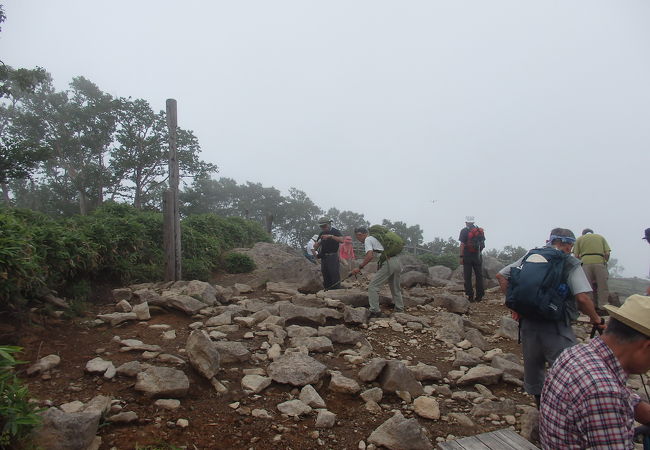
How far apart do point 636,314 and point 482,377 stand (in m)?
2.87

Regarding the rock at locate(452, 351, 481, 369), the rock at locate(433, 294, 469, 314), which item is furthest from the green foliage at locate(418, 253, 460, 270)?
the rock at locate(452, 351, 481, 369)

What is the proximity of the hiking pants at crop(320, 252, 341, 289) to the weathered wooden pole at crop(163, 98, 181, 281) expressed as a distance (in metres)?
2.94

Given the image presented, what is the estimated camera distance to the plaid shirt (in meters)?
1.57

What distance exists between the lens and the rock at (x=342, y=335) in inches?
197

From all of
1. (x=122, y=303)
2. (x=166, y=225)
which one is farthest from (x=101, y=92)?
(x=122, y=303)

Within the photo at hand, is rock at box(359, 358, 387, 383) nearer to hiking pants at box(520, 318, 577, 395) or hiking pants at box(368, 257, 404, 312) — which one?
hiking pants at box(520, 318, 577, 395)

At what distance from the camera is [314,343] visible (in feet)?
15.4

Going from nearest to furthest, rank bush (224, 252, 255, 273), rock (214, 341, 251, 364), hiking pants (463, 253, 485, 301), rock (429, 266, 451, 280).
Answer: rock (214, 341, 251, 364) < hiking pants (463, 253, 485, 301) < bush (224, 252, 255, 273) < rock (429, 266, 451, 280)

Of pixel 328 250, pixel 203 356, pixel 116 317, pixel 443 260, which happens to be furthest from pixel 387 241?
pixel 443 260

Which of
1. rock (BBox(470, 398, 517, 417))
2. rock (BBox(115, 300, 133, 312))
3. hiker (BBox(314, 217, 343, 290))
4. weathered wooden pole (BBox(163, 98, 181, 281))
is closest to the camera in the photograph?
rock (BBox(470, 398, 517, 417))

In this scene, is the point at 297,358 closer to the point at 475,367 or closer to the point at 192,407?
the point at 192,407

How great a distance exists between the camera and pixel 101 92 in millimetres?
28969

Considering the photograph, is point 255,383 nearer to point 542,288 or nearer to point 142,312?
point 142,312

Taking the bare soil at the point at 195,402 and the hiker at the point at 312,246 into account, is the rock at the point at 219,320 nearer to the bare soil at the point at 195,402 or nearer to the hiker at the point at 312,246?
the bare soil at the point at 195,402
